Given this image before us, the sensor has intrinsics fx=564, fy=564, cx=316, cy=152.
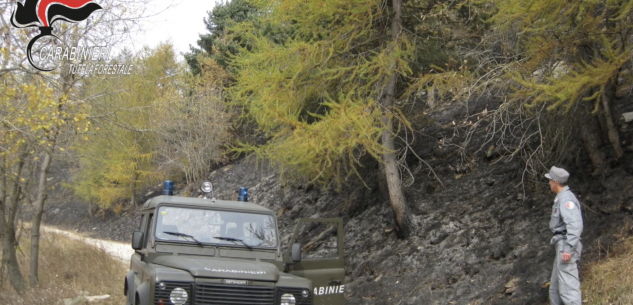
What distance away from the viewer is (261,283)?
232 inches

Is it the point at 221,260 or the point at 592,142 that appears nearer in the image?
the point at 221,260

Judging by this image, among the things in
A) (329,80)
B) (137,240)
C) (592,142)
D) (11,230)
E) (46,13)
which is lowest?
(11,230)

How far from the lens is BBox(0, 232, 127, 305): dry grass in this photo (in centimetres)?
1087

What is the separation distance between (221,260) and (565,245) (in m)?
3.71

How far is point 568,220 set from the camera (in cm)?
586

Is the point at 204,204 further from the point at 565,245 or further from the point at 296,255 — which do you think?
→ the point at 565,245

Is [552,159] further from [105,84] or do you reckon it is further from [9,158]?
Answer: [9,158]

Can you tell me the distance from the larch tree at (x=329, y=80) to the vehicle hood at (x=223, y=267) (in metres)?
3.36

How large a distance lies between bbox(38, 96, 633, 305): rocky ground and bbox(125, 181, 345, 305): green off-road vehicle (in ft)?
8.24

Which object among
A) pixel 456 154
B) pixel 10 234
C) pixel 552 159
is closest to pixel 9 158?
pixel 10 234

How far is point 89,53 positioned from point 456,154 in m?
7.94

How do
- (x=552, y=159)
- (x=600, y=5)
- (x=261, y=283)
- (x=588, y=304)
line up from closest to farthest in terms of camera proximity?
(x=261, y=283) < (x=588, y=304) < (x=600, y=5) < (x=552, y=159)

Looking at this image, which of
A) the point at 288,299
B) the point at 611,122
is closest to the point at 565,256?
the point at 288,299

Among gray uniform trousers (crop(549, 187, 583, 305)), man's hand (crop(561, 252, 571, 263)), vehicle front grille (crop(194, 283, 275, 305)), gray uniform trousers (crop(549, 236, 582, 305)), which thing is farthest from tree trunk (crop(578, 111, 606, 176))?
vehicle front grille (crop(194, 283, 275, 305))
